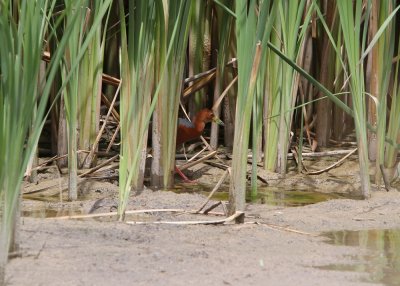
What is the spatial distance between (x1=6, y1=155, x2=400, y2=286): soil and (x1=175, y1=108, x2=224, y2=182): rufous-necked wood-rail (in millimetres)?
1331

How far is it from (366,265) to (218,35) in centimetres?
383

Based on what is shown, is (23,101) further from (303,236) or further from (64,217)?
(303,236)

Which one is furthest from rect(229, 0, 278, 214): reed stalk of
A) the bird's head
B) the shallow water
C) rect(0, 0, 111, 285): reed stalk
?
the bird's head

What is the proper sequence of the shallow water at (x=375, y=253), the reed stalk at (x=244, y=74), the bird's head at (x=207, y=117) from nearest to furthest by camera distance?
the shallow water at (x=375, y=253) < the reed stalk at (x=244, y=74) < the bird's head at (x=207, y=117)

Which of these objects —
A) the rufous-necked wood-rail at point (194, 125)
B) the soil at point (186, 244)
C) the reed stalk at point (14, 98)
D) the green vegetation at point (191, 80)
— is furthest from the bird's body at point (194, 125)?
the reed stalk at point (14, 98)

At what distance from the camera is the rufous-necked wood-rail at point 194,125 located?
7.15 m

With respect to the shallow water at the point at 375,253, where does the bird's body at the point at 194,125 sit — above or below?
above

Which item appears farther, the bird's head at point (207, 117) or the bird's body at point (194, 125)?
the bird's head at point (207, 117)

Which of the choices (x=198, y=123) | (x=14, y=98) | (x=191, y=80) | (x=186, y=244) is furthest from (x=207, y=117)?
(x=14, y=98)

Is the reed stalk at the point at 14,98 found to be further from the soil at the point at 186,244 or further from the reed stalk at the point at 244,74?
the reed stalk at the point at 244,74

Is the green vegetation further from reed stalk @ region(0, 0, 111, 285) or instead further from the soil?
the soil

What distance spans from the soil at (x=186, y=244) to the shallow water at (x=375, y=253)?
0.05m

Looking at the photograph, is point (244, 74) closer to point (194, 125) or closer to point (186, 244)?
point (186, 244)

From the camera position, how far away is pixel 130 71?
5.49 metres
